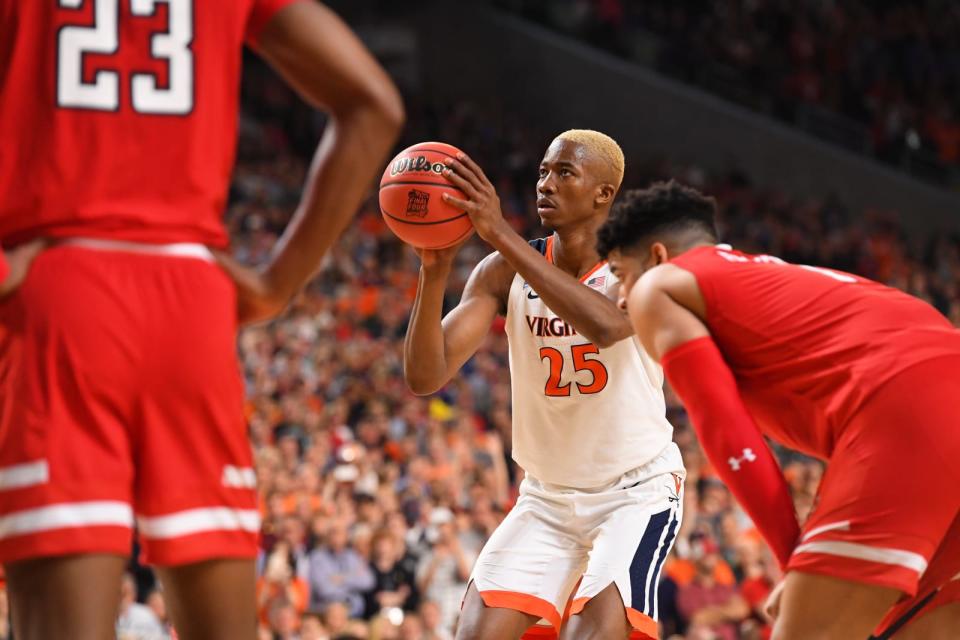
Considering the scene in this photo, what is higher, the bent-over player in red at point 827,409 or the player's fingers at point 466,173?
the player's fingers at point 466,173

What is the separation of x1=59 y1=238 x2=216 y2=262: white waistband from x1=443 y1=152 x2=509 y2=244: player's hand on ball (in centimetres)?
220

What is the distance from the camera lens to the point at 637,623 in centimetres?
471

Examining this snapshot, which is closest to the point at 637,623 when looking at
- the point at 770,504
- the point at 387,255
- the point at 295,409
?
the point at 770,504

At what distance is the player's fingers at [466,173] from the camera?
4.79 metres

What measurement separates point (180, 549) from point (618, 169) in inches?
135

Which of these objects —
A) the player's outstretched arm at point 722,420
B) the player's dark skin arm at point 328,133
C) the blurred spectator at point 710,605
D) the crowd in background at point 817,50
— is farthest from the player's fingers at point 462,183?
the crowd in background at point 817,50

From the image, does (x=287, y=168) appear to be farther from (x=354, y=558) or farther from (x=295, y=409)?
(x=354, y=558)

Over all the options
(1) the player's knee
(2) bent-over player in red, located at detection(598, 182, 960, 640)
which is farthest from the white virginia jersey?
(2) bent-over player in red, located at detection(598, 182, 960, 640)

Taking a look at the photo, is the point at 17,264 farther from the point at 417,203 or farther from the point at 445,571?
the point at 445,571

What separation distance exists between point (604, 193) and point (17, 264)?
3.36 m

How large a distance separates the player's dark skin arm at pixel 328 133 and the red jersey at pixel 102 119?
0.64ft

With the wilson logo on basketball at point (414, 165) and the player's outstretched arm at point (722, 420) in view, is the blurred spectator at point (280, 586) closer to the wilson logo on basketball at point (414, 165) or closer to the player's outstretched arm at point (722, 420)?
the wilson logo on basketball at point (414, 165)

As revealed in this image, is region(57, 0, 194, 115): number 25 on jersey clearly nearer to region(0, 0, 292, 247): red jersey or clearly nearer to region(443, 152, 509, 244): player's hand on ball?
region(0, 0, 292, 247): red jersey

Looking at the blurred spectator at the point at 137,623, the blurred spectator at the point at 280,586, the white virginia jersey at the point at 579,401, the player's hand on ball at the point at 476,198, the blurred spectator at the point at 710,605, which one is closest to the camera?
the player's hand on ball at the point at 476,198
